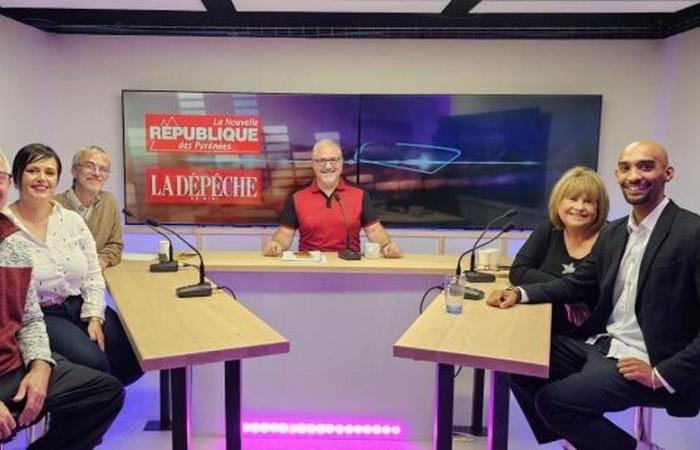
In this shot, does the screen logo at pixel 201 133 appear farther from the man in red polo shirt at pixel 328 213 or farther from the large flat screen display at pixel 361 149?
the man in red polo shirt at pixel 328 213

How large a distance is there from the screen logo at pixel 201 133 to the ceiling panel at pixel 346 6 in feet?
2.50

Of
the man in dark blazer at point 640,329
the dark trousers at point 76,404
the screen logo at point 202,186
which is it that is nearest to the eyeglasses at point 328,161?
the screen logo at point 202,186

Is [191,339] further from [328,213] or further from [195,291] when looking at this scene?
[328,213]

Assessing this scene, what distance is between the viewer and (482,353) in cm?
164

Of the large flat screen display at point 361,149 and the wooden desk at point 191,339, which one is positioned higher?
the large flat screen display at point 361,149

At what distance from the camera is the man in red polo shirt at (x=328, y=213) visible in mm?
3352

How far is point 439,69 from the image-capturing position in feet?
13.1

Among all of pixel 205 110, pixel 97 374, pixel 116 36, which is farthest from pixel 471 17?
pixel 97 374

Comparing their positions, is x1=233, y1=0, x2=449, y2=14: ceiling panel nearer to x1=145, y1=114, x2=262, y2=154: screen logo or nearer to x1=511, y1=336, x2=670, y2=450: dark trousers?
x1=145, y1=114, x2=262, y2=154: screen logo

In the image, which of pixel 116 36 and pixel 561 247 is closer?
pixel 561 247

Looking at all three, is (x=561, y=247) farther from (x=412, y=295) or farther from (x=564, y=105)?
(x=564, y=105)

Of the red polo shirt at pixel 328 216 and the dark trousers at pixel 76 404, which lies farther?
the red polo shirt at pixel 328 216

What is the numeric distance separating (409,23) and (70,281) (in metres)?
2.69

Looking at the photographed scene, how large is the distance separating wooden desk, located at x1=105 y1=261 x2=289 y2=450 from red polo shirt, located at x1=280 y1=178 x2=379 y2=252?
4.03 feet
